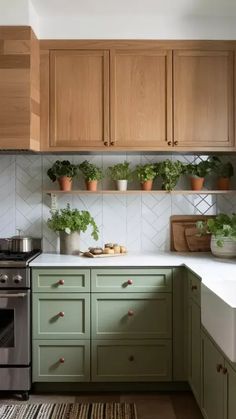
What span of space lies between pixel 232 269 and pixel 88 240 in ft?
4.08

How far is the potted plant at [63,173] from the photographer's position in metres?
3.42

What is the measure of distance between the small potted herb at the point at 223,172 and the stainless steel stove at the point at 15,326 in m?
1.58

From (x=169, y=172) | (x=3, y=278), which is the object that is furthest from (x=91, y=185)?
(x=3, y=278)

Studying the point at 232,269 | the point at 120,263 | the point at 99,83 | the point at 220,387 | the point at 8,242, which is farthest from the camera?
the point at 8,242


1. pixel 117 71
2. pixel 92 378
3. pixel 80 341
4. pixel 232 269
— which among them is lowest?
pixel 92 378

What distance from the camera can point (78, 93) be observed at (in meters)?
3.21

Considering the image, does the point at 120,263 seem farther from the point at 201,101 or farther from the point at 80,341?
the point at 201,101

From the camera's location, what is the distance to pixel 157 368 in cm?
300

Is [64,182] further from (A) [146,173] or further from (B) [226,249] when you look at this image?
(B) [226,249]

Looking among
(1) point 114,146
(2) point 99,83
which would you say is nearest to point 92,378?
(1) point 114,146

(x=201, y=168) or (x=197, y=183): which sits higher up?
(x=201, y=168)

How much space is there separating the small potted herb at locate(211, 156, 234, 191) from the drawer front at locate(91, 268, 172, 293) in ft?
2.99

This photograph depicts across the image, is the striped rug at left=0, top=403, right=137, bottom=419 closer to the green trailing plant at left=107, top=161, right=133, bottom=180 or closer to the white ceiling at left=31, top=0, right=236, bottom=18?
the green trailing plant at left=107, top=161, right=133, bottom=180

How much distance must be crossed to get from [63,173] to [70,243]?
53 centimetres
